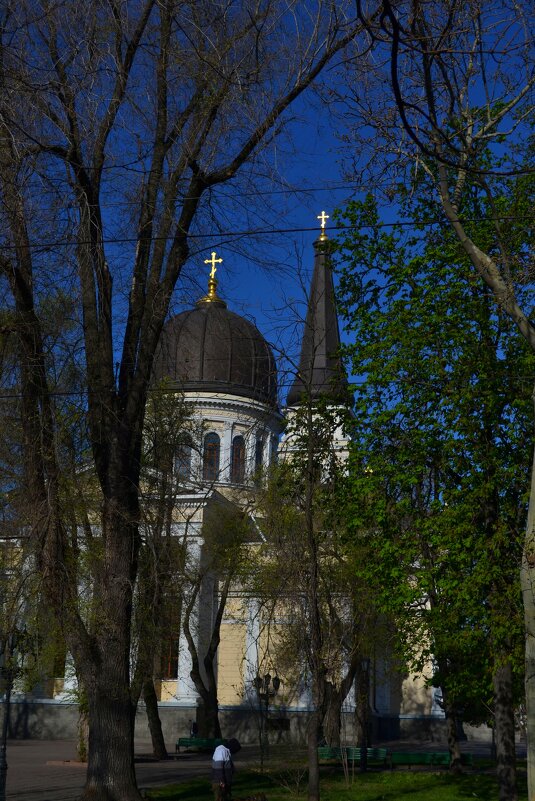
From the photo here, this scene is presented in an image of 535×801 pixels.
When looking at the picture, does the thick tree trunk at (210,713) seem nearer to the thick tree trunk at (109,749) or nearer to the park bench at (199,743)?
the park bench at (199,743)

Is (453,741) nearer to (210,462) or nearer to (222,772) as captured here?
(222,772)

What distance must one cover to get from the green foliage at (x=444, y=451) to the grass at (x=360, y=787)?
116 inches

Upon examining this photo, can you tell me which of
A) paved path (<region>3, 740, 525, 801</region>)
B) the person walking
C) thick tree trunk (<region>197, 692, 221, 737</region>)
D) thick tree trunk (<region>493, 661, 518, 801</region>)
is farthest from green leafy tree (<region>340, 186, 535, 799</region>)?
thick tree trunk (<region>197, 692, 221, 737</region>)

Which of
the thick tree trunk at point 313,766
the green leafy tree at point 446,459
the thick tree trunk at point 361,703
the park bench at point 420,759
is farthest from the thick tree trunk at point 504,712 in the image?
the thick tree trunk at point 361,703

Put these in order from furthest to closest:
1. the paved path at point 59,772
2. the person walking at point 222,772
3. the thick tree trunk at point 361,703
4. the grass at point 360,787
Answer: the thick tree trunk at point 361,703 → the paved path at point 59,772 → the grass at point 360,787 → the person walking at point 222,772

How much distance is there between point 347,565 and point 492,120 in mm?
17014

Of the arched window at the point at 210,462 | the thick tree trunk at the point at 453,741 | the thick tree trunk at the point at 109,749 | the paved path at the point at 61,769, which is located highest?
the arched window at the point at 210,462

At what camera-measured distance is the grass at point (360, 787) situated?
708 inches

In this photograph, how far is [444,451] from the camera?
16.2 metres

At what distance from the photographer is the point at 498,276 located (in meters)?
10.6

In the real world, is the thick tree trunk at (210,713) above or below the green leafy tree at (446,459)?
below

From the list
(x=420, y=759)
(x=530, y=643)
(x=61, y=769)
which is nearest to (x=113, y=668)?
(x=530, y=643)

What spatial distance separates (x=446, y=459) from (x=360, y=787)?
7926 millimetres

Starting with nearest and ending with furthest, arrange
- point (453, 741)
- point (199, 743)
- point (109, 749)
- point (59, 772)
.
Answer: point (109, 749), point (59, 772), point (453, 741), point (199, 743)
